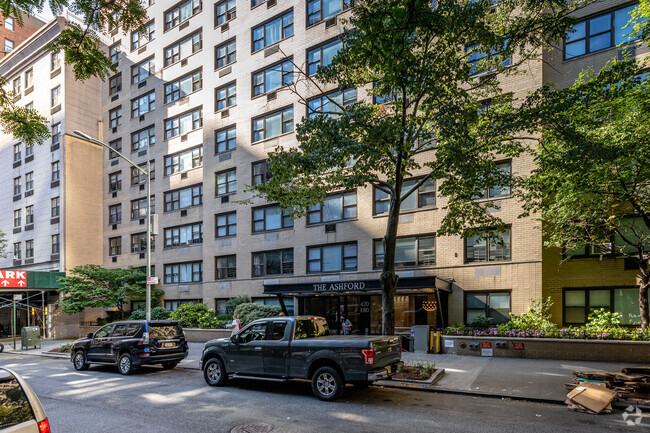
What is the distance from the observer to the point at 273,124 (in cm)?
2823

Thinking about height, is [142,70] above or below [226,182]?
above

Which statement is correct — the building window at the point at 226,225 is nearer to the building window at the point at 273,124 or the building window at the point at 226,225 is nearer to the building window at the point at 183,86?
the building window at the point at 273,124

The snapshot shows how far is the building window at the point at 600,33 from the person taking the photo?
19.1 m

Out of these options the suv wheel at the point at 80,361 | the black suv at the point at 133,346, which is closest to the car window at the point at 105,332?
the black suv at the point at 133,346

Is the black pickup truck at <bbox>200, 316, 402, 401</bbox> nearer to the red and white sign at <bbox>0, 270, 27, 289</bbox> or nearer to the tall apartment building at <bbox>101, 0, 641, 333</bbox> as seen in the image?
the tall apartment building at <bbox>101, 0, 641, 333</bbox>

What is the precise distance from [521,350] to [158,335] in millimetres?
12766

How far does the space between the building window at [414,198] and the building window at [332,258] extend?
265cm

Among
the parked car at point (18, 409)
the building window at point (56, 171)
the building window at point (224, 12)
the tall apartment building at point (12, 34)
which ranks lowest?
the parked car at point (18, 409)

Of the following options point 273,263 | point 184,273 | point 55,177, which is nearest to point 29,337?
point 184,273

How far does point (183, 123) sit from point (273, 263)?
1394 centimetres

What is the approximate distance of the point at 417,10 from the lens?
27.7 feet

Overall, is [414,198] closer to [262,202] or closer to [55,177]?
[262,202]

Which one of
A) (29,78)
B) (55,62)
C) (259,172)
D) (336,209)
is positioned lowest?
(336,209)

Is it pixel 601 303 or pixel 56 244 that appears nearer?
pixel 601 303
